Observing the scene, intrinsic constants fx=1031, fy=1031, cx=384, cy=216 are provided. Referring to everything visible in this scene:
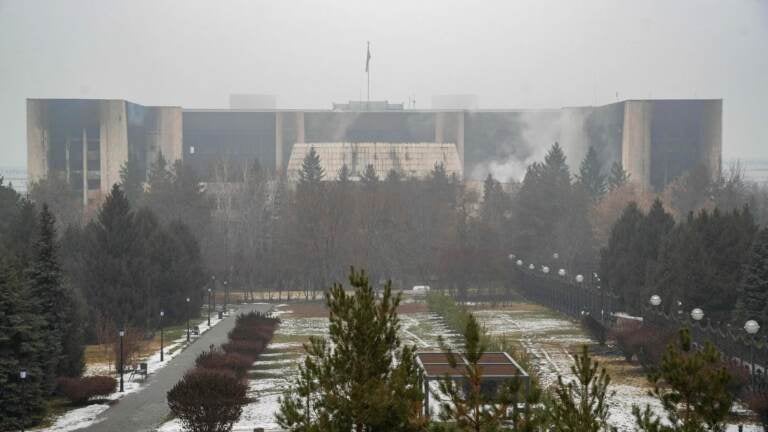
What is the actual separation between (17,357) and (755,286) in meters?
27.3

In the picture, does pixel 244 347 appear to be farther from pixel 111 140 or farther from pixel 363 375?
pixel 111 140

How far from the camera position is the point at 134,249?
186ft

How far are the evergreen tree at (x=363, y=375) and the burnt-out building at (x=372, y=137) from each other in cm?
9246

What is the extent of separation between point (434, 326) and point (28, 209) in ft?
74.3

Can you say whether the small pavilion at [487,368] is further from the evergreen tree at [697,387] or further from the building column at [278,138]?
the building column at [278,138]

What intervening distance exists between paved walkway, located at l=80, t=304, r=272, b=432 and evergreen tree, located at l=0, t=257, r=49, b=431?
1900mm

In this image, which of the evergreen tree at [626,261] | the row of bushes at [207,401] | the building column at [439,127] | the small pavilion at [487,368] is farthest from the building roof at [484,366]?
the building column at [439,127]

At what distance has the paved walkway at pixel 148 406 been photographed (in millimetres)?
31078

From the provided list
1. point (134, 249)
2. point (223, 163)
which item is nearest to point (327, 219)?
point (134, 249)

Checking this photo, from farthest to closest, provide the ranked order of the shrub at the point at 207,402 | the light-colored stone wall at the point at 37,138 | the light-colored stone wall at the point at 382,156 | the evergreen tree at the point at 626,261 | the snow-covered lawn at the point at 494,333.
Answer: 1. the light-colored stone wall at the point at 382,156
2. the light-colored stone wall at the point at 37,138
3. the evergreen tree at the point at 626,261
4. the snow-covered lawn at the point at 494,333
5. the shrub at the point at 207,402

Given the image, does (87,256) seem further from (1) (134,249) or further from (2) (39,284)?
(2) (39,284)

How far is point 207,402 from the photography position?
28719 mm

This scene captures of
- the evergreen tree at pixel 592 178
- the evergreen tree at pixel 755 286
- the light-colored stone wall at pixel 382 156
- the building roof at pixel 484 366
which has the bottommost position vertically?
the building roof at pixel 484 366

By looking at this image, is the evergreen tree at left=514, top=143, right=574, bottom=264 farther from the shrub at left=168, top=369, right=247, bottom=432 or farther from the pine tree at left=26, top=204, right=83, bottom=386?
the shrub at left=168, top=369, right=247, bottom=432
